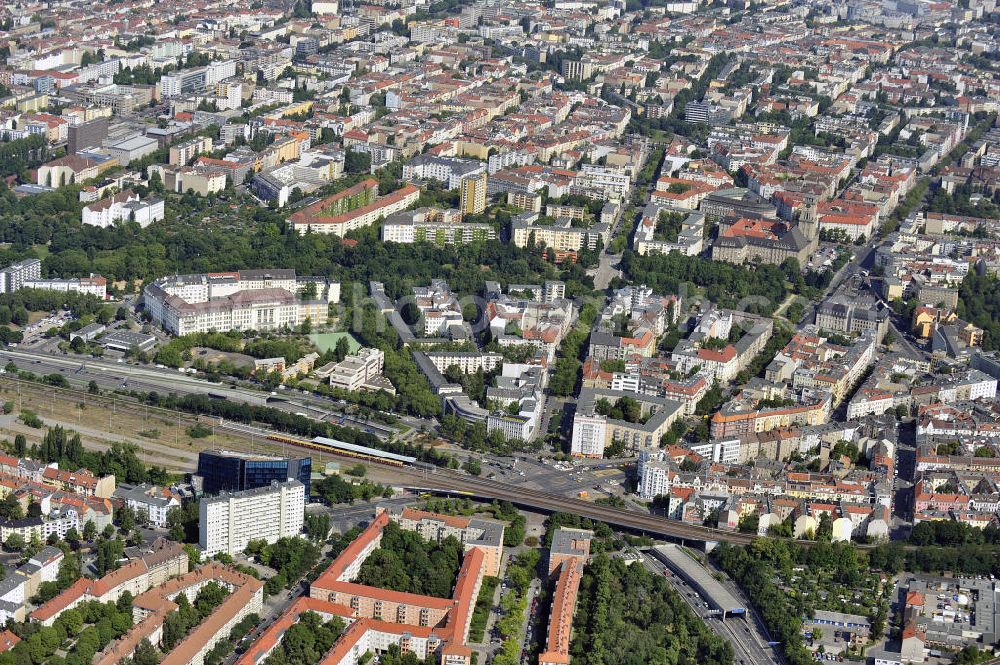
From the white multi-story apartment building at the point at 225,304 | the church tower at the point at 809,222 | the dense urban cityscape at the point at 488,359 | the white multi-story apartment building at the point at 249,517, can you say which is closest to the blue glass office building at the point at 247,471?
the dense urban cityscape at the point at 488,359

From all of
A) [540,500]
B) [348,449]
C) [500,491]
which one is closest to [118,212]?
[348,449]

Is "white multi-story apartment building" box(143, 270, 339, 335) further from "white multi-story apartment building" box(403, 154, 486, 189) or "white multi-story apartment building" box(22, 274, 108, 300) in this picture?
"white multi-story apartment building" box(403, 154, 486, 189)

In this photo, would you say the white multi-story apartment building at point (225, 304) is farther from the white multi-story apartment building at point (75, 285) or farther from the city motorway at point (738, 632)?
the city motorway at point (738, 632)

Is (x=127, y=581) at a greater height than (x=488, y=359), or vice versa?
(x=127, y=581)

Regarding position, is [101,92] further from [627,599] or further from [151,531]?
[627,599]

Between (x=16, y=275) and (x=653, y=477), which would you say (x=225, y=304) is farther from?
(x=653, y=477)
